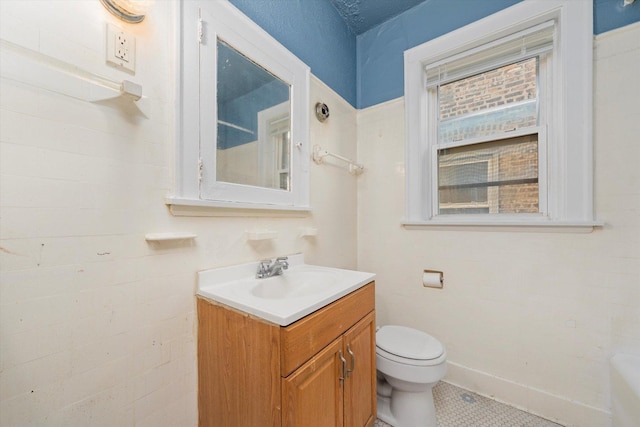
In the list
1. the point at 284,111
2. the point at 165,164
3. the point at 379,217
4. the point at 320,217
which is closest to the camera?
the point at 165,164

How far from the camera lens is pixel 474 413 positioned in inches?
56.4

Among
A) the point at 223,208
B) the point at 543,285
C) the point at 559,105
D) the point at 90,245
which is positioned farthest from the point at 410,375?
the point at 559,105

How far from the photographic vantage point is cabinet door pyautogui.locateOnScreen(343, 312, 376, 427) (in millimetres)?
1028

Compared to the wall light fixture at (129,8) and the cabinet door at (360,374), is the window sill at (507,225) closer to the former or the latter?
the cabinet door at (360,374)

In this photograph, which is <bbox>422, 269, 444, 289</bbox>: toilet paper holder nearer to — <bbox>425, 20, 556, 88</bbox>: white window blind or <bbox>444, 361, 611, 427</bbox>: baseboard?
<bbox>444, 361, 611, 427</bbox>: baseboard

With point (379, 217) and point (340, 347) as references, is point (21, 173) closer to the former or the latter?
point (340, 347)

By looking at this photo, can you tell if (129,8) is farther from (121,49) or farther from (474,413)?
(474,413)

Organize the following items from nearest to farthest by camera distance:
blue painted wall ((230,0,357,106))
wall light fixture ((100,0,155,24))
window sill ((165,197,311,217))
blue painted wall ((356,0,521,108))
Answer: wall light fixture ((100,0,155,24))
window sill ((165,197,311,217))
blue painted wall ((230,0,357,106))
blue painted wall ((356,0,521,108))

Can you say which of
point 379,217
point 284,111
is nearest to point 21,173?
point 284,111

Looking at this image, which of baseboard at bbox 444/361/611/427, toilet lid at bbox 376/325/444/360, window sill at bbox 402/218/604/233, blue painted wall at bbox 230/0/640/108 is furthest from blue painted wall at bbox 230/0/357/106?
baseboard at bbox 444/361/611/427

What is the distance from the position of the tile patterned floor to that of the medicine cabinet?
1471 millimetres

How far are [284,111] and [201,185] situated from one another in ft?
2.25

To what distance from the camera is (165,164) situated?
921 mm

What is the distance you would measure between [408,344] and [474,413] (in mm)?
603
